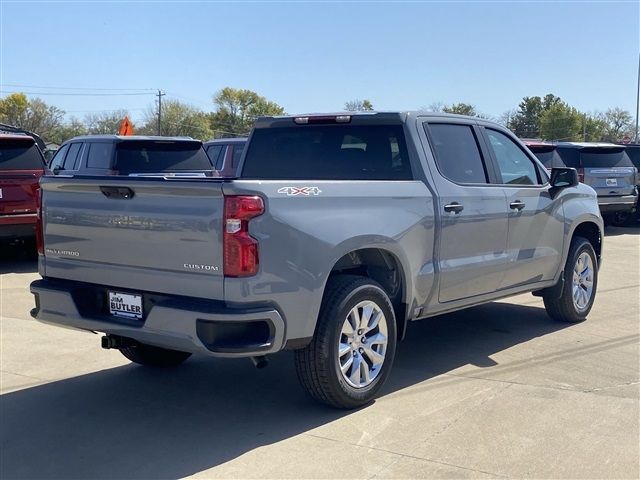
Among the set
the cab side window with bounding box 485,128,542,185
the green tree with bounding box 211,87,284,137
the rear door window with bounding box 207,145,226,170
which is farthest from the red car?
the green tree with bounding box 211,87,284,137

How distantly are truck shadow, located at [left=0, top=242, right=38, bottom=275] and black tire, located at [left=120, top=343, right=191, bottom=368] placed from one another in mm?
5908

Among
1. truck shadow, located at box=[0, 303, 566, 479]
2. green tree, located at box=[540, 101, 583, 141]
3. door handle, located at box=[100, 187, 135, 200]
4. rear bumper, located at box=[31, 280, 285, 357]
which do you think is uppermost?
green tree, located at box=[540, 101, 583, 141]

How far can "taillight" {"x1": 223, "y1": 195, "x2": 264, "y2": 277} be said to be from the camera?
411cm

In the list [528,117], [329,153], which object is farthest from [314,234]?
[528,117]

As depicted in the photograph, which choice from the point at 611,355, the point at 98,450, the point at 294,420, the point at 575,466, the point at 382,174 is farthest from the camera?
the point at 611,355

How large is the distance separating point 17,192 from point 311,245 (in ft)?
25.8

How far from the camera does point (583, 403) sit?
5043 mm

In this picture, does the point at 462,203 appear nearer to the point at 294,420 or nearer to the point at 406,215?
the point at 406,215

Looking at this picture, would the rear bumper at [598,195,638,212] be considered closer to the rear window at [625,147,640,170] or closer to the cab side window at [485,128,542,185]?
the rear window at [625,147,640,170]

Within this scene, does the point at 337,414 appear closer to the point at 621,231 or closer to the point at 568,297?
the point at 568,297

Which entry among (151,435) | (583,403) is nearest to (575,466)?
(583,403)

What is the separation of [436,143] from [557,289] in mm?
2386

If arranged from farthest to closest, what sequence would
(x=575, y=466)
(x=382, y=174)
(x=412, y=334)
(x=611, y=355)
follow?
(x=412, y=334) < (x=611, y=355) < (x=382, y=174) < (x=575, y=466)

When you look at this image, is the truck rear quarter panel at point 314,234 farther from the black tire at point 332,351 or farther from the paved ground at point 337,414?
the paved ground at point 337,414
